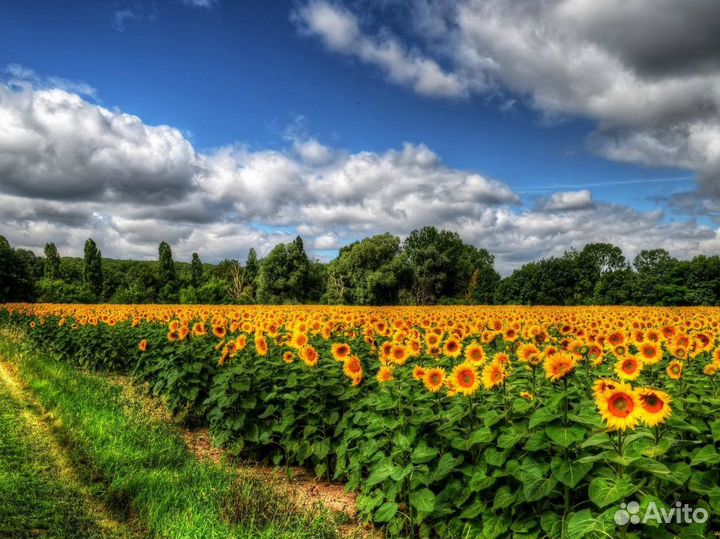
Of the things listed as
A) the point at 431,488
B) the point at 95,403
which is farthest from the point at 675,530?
the point at 95,403

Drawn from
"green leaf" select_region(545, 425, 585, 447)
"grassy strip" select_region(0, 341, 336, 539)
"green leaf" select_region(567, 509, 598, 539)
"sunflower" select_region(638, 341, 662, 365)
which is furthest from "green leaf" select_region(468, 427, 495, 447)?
"sunflower" select_region(638, 341, 662, 365)

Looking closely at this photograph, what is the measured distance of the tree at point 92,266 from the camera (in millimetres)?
76125

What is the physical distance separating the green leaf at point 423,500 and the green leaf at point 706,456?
1906mm

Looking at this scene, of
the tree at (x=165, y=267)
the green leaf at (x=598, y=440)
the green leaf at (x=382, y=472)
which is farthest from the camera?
the tree at (x=165, y=267)

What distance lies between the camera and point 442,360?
549 cm

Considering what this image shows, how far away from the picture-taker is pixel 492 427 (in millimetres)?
3979

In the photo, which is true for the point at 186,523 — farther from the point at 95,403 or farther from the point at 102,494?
the point at 95,403

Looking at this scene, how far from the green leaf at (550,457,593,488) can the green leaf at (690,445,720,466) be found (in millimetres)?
653

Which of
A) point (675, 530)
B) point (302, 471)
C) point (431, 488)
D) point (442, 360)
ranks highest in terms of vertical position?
point (442, 360)

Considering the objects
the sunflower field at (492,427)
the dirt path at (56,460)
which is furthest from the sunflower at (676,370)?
the dirt path at (56,460)

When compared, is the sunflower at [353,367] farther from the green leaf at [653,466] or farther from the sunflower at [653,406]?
the sunflower at [653,406]

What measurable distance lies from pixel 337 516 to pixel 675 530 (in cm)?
299

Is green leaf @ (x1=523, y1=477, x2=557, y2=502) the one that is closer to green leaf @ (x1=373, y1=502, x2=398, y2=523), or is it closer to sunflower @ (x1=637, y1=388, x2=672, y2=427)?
sunflower @ (x1=637, y1=388, x2=672, y2=427)

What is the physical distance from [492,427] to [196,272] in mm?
85588
